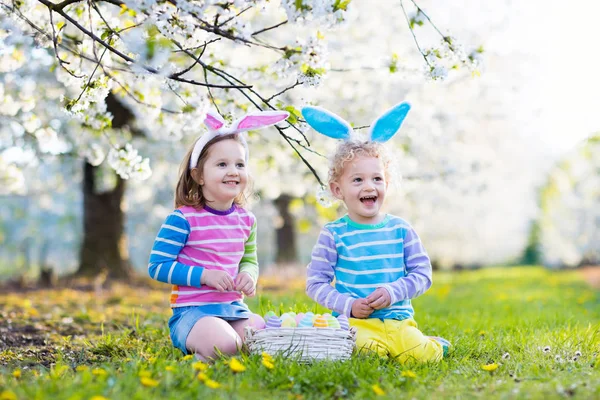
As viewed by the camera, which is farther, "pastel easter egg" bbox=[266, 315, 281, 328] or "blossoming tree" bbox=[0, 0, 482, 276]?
"pastel easter egg" bbox=[266, 315, 281, 328]

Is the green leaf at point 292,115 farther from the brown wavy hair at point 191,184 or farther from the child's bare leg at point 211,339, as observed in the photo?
the child's bare leg at point 211,339

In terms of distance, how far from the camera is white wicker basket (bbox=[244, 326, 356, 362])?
2.82 m

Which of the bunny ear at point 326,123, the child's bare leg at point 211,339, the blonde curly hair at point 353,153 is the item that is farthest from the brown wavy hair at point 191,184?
the child's bare leg at point 211,339

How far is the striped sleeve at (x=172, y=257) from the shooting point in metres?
3.09

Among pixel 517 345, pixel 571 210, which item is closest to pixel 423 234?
pixel 571 210

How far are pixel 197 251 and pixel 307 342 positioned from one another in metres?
0.82

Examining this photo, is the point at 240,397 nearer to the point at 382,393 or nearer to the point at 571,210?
the point at 382,393

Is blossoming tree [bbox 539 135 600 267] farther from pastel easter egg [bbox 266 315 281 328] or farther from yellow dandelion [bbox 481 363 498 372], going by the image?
pastel easter egg [bbox 266 315 281 328]

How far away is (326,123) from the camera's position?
3352 mm

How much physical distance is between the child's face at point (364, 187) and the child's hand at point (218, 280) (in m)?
0.80

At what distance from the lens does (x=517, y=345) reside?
10.9 ft

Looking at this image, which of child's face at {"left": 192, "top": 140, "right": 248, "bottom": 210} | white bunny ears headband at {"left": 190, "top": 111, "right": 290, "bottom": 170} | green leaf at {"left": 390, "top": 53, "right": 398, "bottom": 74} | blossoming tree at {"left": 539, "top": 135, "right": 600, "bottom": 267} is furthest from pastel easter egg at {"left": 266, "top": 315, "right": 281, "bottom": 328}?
blossoming tree at {"left": 539, "top": 135, "right": 600, "bottom": 267}

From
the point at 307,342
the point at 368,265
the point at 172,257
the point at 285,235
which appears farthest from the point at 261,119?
the point at 285,235

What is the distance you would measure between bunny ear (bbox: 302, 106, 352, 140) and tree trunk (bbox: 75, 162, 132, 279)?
6271 millimetres
